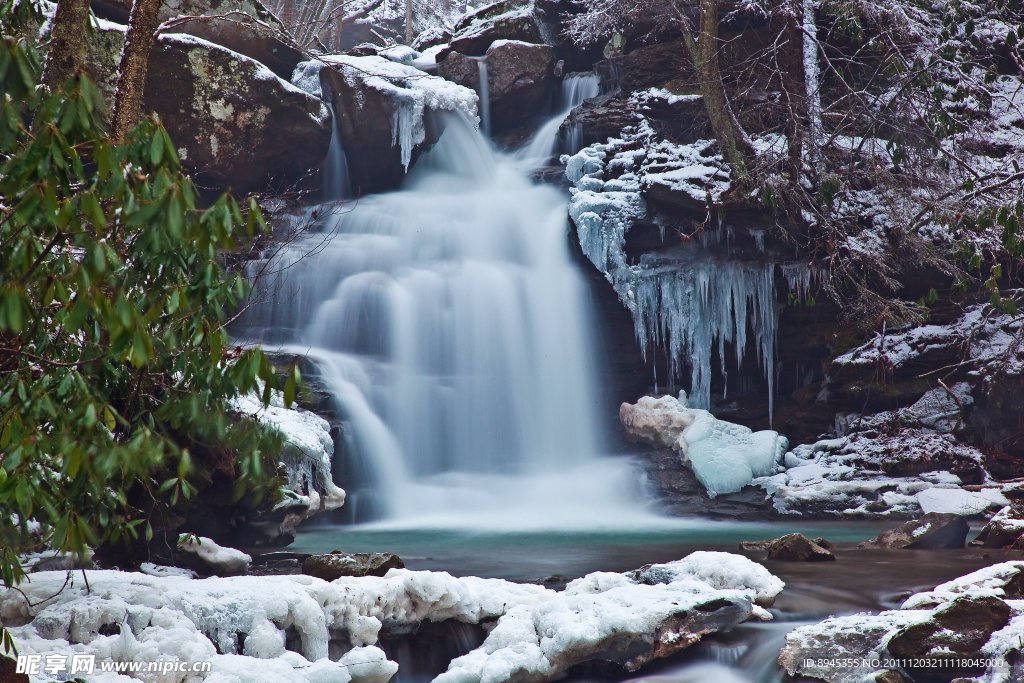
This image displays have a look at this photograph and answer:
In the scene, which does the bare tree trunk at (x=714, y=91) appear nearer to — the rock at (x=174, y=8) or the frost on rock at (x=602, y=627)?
the rock at (x=174, y=8)

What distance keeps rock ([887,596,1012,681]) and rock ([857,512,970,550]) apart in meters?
3.66

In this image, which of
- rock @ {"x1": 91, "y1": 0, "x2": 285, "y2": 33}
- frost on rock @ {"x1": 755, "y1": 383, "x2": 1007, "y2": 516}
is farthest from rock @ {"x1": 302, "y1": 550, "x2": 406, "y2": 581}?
rock @ {"x1": 91, "y1": 0, "x2": 285, "y2": 33}

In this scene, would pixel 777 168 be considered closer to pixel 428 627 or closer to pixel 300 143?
pixel 300 143

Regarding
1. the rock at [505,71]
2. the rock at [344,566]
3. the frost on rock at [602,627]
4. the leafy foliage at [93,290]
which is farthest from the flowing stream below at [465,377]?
the leafy foliage at [93,290]

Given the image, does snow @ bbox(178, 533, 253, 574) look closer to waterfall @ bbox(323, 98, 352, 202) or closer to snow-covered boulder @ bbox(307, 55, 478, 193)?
waterfall @ bbox(323, 98, 352, 202)

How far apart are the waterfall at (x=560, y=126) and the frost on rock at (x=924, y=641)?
12.2m

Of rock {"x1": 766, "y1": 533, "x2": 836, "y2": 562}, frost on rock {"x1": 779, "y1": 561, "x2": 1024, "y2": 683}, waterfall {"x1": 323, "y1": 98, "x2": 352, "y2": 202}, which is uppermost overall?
waterfall {"x1": 323, "y1": 98, "x2": 352, "y2": 202}

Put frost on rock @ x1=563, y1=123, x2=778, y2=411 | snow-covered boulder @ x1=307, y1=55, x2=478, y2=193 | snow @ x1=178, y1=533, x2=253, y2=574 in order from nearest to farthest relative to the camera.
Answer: snow @ x1=178, y1=533, x2=253, y2=574 < frost on rock @ x1=563, y1=123, x2=778, y2=411 < snow-covered boulder @ x1=307, y1=55, x2=478, y2=193

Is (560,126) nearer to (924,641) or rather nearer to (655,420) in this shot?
(655,420)

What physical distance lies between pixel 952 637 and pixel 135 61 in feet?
19.7

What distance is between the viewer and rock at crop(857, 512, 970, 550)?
772cm

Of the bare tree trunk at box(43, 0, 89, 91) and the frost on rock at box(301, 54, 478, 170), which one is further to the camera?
the frost on rock at box(301, 54, 478, 170)

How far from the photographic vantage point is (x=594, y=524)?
10891mm

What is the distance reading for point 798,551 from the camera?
7207 millimetres
